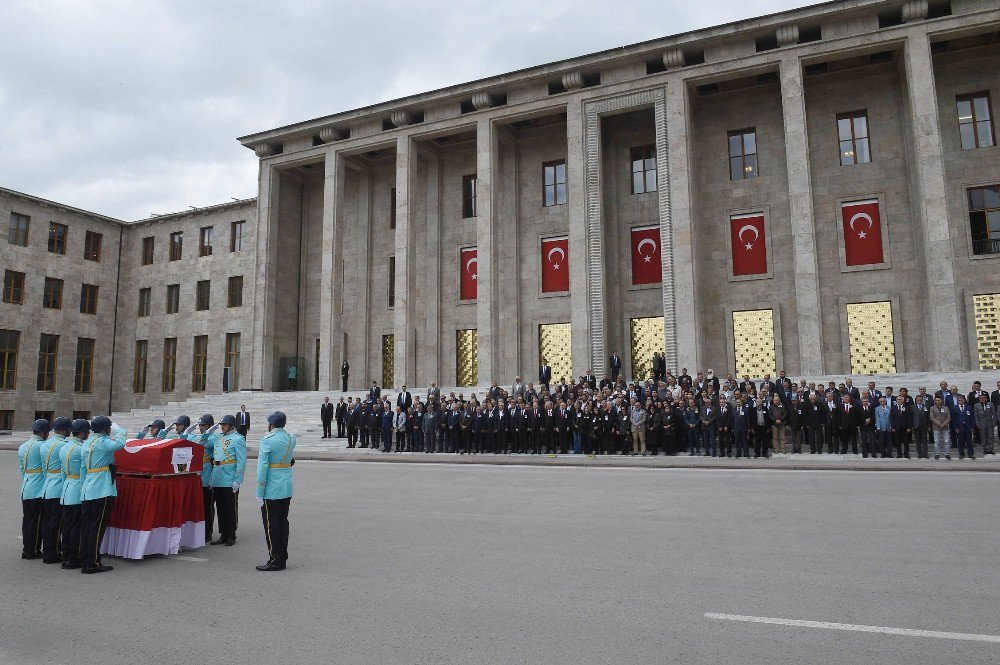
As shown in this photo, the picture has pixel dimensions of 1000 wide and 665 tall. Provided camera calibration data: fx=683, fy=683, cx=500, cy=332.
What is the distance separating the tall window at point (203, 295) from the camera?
41188 mm

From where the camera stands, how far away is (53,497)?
24.7 feet

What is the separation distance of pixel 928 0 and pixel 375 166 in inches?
1048

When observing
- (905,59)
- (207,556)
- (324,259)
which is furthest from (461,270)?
(207,556)

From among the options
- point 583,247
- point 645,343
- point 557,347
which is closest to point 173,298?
point 557,347

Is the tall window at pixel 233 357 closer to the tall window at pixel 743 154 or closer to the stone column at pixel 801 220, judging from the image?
the tall window at pixel 743 154

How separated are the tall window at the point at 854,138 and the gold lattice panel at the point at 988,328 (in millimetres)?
7237

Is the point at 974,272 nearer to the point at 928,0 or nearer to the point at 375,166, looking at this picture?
the point at 928,0

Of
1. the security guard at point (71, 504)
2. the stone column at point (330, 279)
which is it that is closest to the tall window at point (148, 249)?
the stone column at point (330, 279)

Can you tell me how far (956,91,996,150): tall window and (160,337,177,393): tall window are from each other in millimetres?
41945

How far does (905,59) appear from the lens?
85.5 feet

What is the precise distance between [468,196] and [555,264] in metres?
6.70

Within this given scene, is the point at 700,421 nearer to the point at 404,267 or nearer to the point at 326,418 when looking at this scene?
the point at 326,418

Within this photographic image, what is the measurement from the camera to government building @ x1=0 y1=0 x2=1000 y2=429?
2667 cm

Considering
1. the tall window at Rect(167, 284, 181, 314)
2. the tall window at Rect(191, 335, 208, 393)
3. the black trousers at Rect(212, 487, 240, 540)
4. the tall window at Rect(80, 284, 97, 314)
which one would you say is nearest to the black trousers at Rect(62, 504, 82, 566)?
the black trousers at Rect(212, 487, 240, 540)
